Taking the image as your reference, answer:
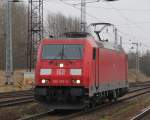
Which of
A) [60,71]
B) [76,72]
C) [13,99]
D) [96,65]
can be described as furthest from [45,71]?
[13,99]

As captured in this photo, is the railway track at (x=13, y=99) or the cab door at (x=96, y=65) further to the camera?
the railway track at (x=13, y=99)

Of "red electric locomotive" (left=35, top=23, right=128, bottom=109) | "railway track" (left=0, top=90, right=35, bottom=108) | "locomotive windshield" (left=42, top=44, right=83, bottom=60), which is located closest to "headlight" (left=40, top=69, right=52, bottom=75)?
"red electric locomotive" (left=35, top=23, right=128, bottom=109)

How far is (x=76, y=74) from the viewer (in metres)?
19.9

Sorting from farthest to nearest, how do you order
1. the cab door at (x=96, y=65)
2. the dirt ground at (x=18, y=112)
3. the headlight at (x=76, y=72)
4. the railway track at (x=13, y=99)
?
the railway track at (x=13, y=99) < the cab door at (x=96, y=65) < the headlight at (x=76, y=72) < the dirt ground at (x=18, y=112)

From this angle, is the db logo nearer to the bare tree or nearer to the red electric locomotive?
the red electric locomotive

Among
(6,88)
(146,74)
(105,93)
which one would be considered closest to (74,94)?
(105,93)

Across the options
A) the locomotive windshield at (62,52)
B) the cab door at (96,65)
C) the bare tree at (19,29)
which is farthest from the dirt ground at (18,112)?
the bare tree at (19,29)

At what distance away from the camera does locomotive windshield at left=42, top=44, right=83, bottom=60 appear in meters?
20.5

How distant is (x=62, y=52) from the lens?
67.8 feet

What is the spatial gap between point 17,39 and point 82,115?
2815 inches

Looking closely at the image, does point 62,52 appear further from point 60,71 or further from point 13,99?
point 13,99

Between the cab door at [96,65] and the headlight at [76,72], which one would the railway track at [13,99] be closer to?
the cab door at [96,65]

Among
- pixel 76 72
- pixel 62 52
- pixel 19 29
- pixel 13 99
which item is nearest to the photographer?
pixel 76 72

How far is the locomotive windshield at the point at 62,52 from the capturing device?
20.5 meters
